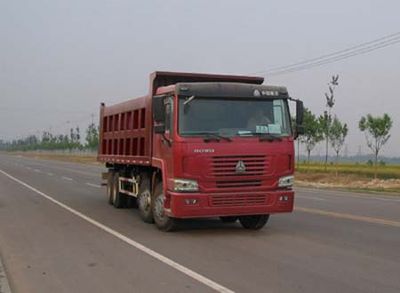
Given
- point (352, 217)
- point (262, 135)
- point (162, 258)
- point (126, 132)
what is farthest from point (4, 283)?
point (352, 217)

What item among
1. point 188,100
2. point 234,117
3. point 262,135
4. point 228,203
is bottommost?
point 228,203

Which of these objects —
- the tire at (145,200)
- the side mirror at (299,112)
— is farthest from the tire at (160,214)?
the side mirror at (299,112)

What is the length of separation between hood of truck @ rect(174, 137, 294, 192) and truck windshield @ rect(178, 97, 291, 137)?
0.76 feet

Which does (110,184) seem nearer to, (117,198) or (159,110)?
(117,198)

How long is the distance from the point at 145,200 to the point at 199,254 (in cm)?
428

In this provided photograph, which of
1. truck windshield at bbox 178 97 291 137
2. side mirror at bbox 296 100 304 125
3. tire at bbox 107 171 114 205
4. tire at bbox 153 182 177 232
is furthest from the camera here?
tire at bbox 107 171 114 205

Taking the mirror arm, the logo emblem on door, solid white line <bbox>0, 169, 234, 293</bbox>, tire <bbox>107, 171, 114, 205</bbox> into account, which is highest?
the mirror arm

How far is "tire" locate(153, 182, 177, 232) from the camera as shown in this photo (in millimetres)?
12391

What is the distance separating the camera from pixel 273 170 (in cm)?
1194

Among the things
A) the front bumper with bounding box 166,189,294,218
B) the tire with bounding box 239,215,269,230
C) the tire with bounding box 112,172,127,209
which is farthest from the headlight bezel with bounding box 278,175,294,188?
the tire with bounding box 112,172,127,209

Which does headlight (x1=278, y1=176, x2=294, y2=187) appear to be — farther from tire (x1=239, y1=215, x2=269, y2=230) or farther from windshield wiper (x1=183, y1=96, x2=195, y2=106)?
windshield wiper (x1=183, y1=96, x2=195, y2=106)

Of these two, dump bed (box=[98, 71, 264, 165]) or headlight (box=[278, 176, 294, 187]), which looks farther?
dump bed (box=[98, 71, 264, 165])

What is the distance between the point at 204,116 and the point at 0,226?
521 cm

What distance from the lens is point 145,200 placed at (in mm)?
14008
